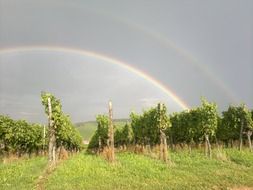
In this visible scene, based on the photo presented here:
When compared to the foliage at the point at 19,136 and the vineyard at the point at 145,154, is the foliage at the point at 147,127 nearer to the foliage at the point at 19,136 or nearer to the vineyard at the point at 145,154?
the vineyard at the point at 145,154

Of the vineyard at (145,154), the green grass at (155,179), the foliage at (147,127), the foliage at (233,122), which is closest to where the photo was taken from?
the green grass at (155,179)

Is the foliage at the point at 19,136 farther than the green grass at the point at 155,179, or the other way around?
the foliage at the point at 19,136

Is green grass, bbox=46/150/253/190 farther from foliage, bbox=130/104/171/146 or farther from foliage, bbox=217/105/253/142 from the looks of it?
foliage, bbox=217/105/253/142

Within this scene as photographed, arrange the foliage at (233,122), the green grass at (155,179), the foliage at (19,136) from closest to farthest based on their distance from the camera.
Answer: the green grass at (155,179) < the foliage at (233,122) < the foliage at (19,136)

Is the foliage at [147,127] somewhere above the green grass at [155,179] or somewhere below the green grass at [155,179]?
above

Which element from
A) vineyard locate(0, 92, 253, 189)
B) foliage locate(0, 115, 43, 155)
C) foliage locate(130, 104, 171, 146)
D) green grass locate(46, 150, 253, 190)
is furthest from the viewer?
foliage locate(130, 104, 171, 146)

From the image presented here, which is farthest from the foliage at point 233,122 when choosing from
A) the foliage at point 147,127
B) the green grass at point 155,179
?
the green grass at point 155,179

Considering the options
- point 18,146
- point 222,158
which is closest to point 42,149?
point 18,146

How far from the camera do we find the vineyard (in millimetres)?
21636

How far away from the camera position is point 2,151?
5694 centimetres

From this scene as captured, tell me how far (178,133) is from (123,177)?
41.9 meters

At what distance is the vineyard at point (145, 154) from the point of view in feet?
71.0

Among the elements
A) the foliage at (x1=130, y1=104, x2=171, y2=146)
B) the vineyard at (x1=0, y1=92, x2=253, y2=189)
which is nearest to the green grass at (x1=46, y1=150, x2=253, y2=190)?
the vineyard at (x1=0, y1=92, x2=253, y2=189)

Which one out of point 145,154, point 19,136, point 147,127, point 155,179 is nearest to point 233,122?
point 147,127
